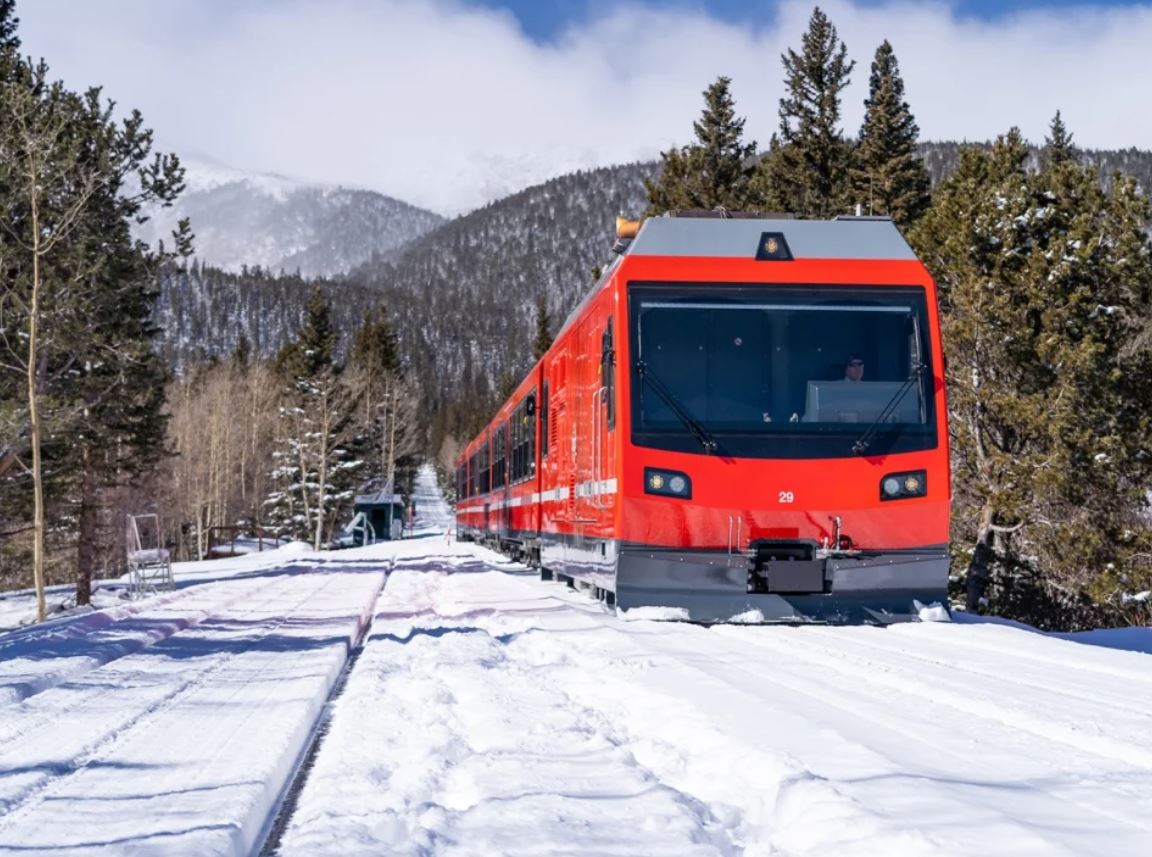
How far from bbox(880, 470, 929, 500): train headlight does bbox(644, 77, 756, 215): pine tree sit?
29.8m

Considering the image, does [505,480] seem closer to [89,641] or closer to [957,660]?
[89,641]

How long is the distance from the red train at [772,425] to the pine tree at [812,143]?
3059 centimetres

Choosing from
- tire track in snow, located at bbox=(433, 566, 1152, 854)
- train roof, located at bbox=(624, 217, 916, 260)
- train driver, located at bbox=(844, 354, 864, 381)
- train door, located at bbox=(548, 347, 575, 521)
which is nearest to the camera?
tire track in snow, located at bbox=(433, 566, 1152, 854)

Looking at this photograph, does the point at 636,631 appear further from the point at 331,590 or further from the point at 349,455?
the point at 349,455

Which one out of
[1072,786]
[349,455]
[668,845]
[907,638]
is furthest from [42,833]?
[349,455]

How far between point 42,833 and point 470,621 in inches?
273

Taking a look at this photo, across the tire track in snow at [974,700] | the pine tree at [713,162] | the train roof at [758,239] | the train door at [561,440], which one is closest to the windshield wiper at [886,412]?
the train roof at [758,239]

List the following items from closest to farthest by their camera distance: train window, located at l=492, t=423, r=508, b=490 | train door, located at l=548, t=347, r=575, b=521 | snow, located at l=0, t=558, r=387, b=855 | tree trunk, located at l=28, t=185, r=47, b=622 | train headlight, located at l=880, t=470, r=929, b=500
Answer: snow, located at l=0, t=558, r=387, b=855 → train headlight, located at l=880, t=470, r=929, b=500 → train door, located at l=548, t=347, r=575, b=521 → tree trunk, located at l=28, t=185, r=47, b=622 → train window, located at l=492, t=423, r=508, b=490

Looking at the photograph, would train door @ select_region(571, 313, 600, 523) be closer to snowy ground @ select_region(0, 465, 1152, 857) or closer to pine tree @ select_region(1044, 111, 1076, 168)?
snowy ground @ select_region(0, 465, 1152, 857)

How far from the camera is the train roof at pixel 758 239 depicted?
Result: 9.92 metres

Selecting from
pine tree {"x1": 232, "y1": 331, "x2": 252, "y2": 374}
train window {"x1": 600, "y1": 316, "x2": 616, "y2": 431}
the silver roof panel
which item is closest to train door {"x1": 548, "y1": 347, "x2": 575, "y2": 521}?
train window {"x1": 600, "y1": 316, "x2": 616, "y2": 431}

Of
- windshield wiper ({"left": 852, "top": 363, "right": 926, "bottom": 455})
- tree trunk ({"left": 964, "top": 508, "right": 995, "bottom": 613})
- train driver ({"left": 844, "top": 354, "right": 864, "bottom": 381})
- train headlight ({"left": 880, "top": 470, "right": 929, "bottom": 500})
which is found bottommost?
tree trunk ({"left": 964, "top": 508, "right": 995, "bottom": 613})

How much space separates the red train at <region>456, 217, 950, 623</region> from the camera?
9.09m

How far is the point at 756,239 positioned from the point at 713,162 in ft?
97.9
